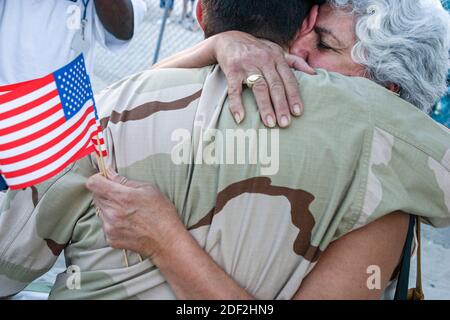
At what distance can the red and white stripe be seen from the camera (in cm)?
156

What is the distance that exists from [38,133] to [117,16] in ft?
6.55

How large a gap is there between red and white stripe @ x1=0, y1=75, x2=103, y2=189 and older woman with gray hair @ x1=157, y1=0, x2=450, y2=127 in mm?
425

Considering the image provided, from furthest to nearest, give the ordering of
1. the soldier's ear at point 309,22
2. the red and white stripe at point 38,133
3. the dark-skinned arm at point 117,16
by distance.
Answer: the dark-skinned arm at point 117,16 → the soldier's ear at point 309,22 → the red and white stripe at point 38,133

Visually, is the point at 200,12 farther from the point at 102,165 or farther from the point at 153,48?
the point at 153,48

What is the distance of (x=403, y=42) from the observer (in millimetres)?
1831

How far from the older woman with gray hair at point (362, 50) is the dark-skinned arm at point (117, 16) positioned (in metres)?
1.55

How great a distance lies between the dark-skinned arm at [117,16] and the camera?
3393mm

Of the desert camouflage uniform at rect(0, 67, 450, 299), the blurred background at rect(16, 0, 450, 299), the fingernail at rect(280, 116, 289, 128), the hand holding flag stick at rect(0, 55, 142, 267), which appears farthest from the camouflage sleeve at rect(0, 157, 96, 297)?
the blurred background at rect(16, 0, 450, 299)

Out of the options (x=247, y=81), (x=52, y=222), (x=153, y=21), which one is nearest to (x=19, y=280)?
(x=52, y=222)

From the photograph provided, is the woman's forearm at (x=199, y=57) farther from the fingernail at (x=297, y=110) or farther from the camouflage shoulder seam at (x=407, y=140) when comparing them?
the camouflage shoulder seam at (x=407, y=140)

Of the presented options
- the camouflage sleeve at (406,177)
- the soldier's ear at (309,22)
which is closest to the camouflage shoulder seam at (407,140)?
the camouflage sleeve at (406,177)

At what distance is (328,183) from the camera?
5.23 feet
